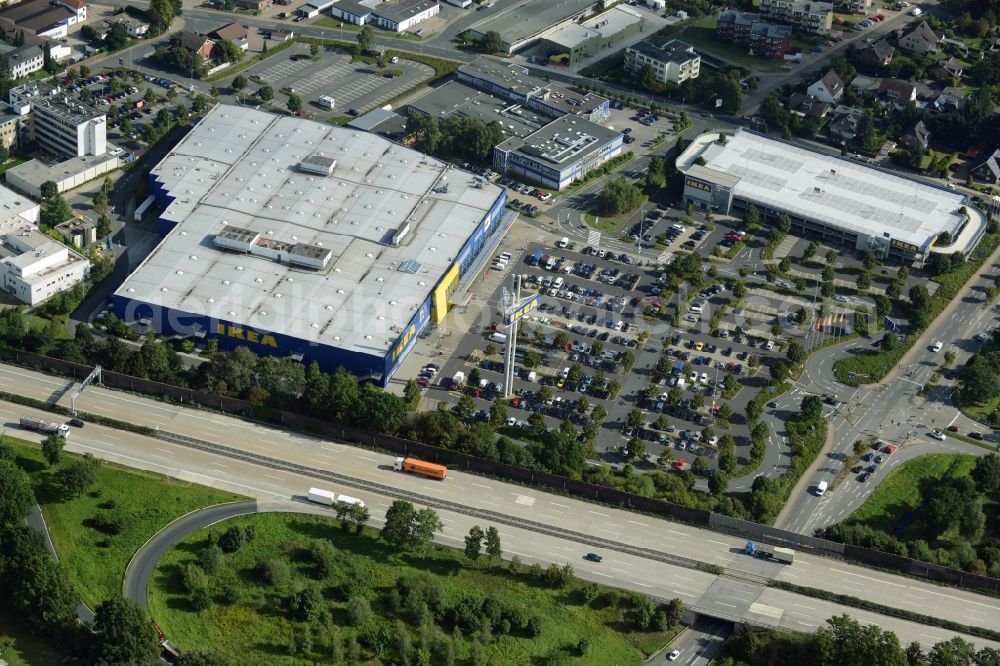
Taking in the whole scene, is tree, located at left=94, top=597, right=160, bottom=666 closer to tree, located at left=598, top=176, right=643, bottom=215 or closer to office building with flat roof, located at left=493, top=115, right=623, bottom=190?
tree, located at left=598, top=176, right=643, bottom=215

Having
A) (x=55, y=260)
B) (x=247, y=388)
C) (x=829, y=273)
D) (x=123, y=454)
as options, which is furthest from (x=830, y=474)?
(x=55, y=260)

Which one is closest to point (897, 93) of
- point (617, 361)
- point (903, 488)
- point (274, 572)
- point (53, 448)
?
point (617, 361)

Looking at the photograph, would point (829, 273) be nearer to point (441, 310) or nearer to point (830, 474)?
point (830, 474)

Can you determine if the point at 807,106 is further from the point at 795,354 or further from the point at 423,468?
the point at 423,468

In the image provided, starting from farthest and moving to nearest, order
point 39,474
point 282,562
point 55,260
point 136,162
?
point 136,162 < point 55,260 < point 39,474 < point 282,562

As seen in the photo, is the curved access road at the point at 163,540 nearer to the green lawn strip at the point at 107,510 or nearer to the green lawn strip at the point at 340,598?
the green lawn strip at the point at 107,510
